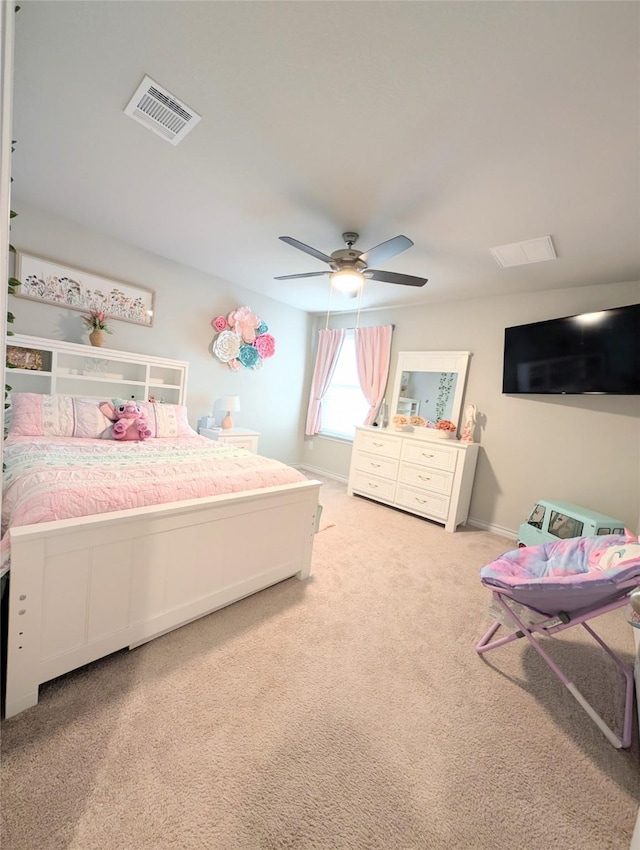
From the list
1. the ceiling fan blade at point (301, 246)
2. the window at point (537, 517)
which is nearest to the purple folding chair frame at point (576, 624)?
the window at point (537, 517)

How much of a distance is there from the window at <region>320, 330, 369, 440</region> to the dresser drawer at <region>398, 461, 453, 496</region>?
115 cm

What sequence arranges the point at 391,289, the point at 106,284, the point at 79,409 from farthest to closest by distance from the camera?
1. the point at 391,289
2. the point at 106,284
3. the point at 79,409

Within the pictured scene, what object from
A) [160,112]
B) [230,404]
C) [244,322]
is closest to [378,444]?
[230,404]

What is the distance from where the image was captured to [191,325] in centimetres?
378

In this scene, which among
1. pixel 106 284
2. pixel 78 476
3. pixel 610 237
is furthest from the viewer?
pixel 106 284

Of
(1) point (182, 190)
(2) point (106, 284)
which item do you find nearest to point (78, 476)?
(1) point (182, 190)

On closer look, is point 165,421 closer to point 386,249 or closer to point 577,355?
point 386,249

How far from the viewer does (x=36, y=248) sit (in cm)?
278

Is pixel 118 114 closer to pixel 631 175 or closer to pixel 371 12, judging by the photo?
pixel 371 12

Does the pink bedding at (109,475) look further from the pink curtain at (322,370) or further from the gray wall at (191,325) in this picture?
the pink curtain at (322,370)

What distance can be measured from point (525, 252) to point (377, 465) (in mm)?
2480

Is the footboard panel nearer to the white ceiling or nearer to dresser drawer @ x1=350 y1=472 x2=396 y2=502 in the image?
the white ceiling

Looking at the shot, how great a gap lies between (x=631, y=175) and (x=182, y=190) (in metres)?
2.50

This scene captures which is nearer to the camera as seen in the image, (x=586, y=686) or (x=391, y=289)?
(x=586, y=686)
